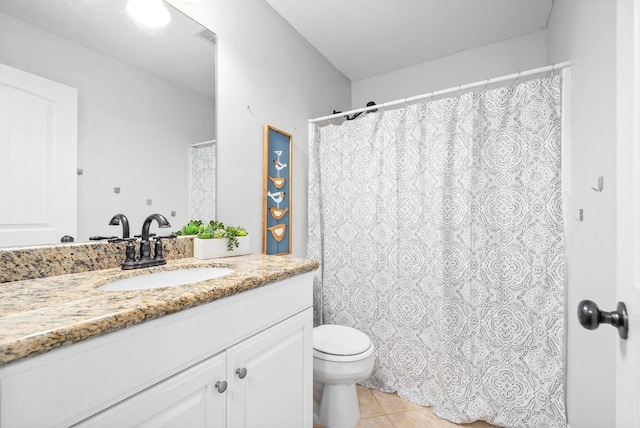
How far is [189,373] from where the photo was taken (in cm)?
71

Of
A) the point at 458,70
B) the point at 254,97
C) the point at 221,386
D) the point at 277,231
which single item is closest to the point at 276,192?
the point at 277,231

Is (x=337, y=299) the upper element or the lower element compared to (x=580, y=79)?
lower

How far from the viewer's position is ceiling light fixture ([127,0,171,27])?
3.91ft

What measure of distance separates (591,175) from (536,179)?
13.2 inches

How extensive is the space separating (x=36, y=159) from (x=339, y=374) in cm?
150

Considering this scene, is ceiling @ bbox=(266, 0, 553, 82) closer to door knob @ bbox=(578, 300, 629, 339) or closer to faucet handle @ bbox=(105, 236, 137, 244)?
faucet handle @ bbox=(105, 236, 137, 244)

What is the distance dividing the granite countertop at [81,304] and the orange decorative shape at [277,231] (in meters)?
0.77

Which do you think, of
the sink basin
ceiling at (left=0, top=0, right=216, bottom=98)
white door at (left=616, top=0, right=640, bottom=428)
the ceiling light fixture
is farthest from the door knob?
the ceiling light fixture

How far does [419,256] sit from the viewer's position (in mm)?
1779

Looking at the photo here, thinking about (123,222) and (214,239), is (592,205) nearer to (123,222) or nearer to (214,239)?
(214,239)

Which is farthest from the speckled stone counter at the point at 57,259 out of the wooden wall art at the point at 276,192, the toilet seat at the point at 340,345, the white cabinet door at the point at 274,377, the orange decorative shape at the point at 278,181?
the toilet seat at the point at 340,345

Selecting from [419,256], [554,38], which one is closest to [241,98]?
[419,256]

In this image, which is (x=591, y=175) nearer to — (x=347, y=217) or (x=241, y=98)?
(x=347, y=217)

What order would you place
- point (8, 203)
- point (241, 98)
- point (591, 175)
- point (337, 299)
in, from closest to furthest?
point (8, 203) → point (591, 175) → point (241, 98) → point (337, 299)
